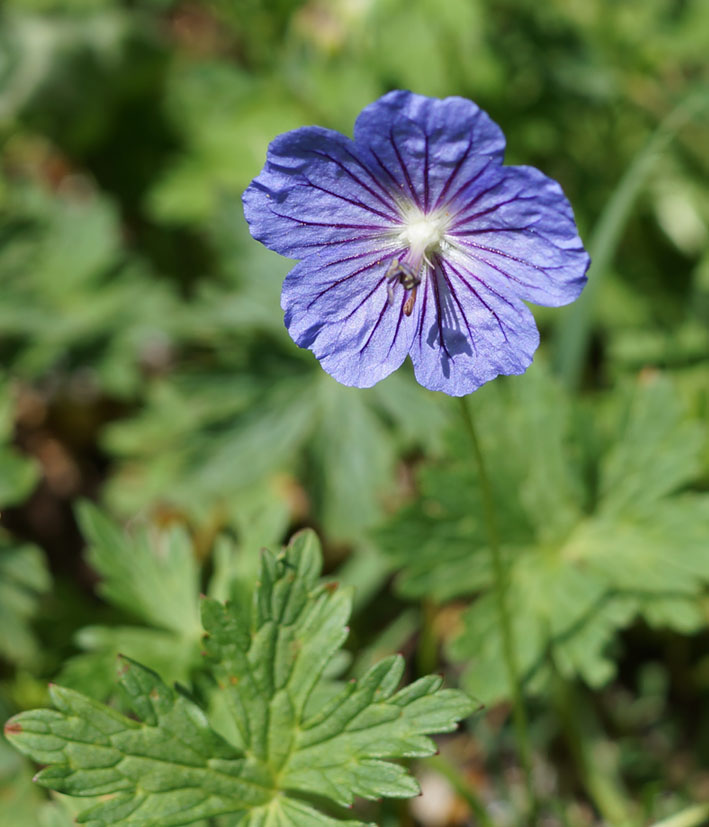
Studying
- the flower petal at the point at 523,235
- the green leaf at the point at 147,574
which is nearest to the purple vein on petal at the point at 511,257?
the flower petal at the point at 523,235

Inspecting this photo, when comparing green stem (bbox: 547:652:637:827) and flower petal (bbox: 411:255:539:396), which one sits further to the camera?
green stem (bbox: 547:652:637:827)

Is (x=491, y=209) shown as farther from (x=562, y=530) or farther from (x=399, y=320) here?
(x=562, y=530)

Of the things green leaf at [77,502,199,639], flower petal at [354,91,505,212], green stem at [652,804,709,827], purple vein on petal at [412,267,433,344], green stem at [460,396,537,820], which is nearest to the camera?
flower petal at [354,91,505,212]

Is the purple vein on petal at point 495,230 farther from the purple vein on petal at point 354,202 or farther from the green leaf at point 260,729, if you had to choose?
the green leaf at point 260,729

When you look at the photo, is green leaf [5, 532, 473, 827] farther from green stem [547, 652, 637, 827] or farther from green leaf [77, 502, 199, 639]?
green stem [547, 652, 637, 827]

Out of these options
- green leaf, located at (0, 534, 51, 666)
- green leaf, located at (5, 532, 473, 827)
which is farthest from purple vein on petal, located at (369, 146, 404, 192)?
green leaf, located at (0, 534, 51, 666)

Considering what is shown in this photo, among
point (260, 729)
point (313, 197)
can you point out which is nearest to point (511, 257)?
point (313, 197)
